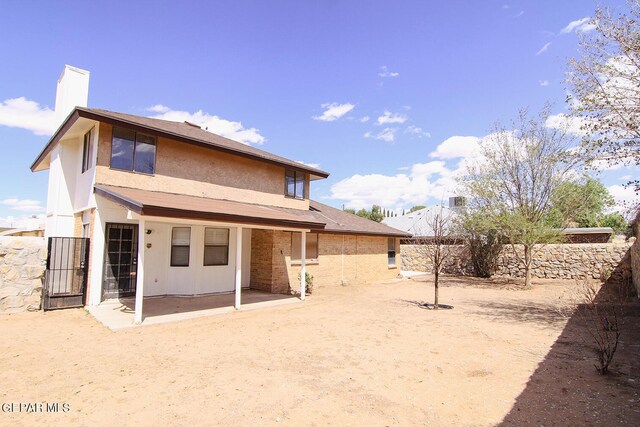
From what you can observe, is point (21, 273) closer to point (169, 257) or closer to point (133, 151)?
point (169, 257)

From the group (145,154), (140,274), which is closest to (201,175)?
(145,154)

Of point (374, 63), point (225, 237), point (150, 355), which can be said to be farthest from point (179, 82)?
point (150, 355)

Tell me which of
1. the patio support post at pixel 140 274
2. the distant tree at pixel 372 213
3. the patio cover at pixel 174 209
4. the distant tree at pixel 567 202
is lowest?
the patio support post at pixel 140 274

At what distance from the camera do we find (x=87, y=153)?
11625 mm

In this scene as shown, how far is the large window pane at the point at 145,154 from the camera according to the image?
11.3 m

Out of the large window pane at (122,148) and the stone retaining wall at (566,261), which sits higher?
the large window pane at (122,148)

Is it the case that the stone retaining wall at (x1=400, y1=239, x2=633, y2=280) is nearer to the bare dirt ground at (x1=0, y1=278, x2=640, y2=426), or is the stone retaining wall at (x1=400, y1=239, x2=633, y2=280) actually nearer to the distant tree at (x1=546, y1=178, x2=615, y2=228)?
the distant tree at (x1=546, y1=178, x2=615, y2=228)

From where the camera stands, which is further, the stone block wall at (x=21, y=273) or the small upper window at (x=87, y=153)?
the small upper window at (x=87, y=153)

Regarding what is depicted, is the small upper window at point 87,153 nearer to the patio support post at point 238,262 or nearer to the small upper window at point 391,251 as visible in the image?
the patio support post at point 238,262

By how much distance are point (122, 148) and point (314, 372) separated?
9.48 m

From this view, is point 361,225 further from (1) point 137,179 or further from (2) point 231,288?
(1) point 137,179

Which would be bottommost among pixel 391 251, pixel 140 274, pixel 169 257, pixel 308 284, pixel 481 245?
pixel 308 284

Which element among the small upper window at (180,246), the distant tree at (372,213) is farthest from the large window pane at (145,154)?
the distant tree at (372,213)

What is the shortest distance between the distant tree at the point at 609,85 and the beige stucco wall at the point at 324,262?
10.6 metres
